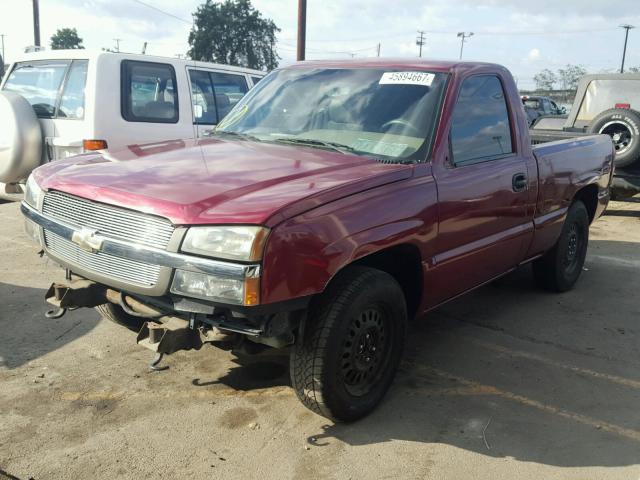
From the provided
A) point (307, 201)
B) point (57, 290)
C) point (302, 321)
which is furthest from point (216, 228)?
point (57, 290)

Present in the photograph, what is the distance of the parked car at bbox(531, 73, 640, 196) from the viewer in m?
8.41

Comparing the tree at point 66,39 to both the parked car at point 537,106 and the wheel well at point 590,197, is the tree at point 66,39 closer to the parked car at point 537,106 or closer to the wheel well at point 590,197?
the parked car at point 537,106

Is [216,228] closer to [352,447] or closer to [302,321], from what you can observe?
[302,321]

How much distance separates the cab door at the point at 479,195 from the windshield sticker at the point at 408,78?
8.7 inches

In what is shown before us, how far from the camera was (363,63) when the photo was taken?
4.09 meters

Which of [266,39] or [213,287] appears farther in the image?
[266,39]

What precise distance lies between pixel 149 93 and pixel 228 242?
4.77m

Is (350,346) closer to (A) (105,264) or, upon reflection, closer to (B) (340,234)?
(B) (340,234)

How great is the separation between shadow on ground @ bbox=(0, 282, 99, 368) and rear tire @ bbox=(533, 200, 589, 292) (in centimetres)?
373

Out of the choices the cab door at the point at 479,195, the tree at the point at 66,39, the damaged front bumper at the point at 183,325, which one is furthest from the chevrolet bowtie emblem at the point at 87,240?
the tree at the point at 66,39

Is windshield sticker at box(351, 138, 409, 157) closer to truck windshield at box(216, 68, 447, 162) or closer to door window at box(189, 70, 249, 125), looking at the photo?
truck windshield at box(216, 68, 447, 162)

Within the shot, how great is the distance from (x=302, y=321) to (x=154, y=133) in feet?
14.8

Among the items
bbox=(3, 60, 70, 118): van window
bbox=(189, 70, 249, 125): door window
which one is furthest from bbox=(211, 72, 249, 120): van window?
bbox=(3, 60, 70, 118): van window

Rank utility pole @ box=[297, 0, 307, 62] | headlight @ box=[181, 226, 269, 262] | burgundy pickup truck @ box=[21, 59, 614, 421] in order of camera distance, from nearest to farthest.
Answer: headlight @ box=[181, 226, 269, 262] < burgundy pickup truck @ box=[21, 59, 614, 421] < utility pole @ box=[297, 0, 307, 62]
